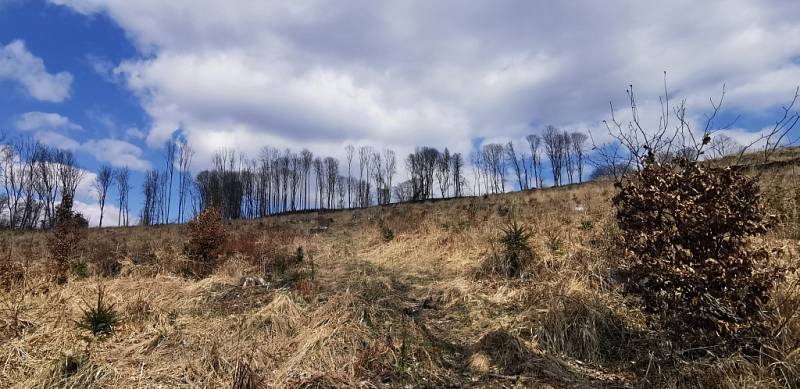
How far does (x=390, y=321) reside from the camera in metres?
4.99

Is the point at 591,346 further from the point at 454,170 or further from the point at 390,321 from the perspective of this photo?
the point at 454,170

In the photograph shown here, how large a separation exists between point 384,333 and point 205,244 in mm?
6153

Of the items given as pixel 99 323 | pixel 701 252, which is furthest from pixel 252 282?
pixel 701 252

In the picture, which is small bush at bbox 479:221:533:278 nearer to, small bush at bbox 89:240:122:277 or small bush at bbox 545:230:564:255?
small bush at bbox 545:230:564:255

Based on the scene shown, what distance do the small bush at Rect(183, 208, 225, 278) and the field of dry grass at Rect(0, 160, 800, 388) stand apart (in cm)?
126

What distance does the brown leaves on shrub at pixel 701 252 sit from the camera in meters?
3.17

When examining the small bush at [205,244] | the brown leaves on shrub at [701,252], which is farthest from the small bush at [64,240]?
the brown leaves on shrub at [701,252]

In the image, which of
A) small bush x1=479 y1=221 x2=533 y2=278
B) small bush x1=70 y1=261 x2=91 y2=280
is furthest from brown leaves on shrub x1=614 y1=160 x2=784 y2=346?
small bush x1=70 y1=261 x2=91 y2=280

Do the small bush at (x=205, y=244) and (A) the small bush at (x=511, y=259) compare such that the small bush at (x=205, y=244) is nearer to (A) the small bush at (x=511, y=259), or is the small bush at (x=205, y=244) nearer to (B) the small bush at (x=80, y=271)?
(B) the small bush at (x=80, y=271)

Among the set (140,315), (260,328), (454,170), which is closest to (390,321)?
(260,328)

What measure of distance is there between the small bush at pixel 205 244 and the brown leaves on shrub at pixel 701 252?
7.85 m

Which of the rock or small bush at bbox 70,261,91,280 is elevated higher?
small bush at bbox 70,261,91,280

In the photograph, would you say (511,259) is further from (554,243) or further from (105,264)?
(105,264)

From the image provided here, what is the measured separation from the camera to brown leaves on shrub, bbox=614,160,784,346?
3.17 meters
